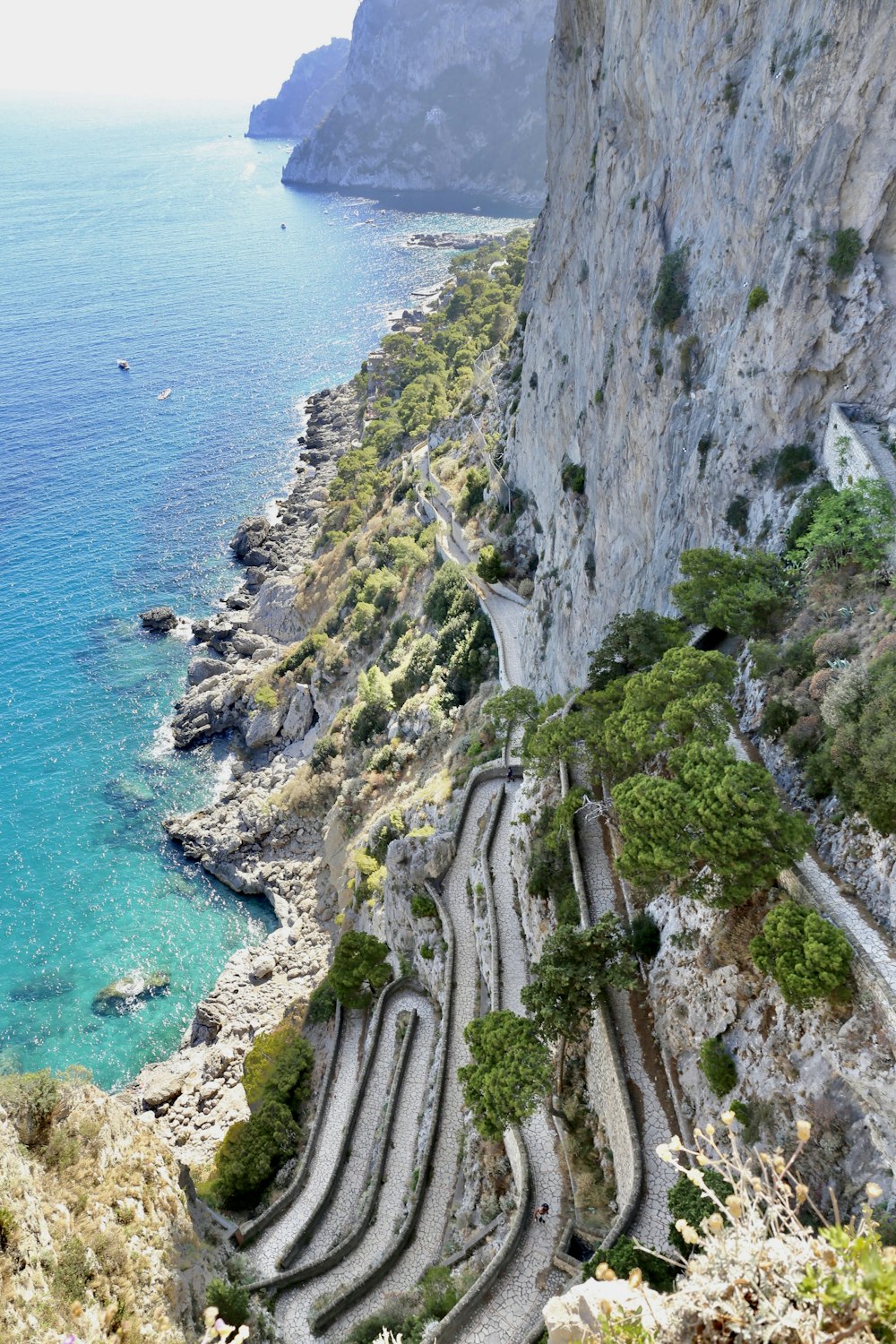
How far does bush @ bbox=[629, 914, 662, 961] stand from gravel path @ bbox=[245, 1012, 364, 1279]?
16.5 meters

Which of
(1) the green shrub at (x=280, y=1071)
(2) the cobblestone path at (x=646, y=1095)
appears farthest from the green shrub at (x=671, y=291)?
(1) the green shrub at (x=280, y=1071)

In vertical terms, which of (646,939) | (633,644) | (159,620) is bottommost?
(159,620)

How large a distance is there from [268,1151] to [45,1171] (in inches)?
529

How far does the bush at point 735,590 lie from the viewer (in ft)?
93.4

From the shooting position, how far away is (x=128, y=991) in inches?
2028

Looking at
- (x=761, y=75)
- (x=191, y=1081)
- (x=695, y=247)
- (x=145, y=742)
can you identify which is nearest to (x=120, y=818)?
(x=145, y=742)

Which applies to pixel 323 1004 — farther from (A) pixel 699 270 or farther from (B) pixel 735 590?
(A) pixel 699 270

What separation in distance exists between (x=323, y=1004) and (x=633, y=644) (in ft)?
76.4

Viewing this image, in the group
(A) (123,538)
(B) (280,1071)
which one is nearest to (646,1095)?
(B) (280,1071)

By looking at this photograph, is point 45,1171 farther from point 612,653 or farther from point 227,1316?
point 612,653

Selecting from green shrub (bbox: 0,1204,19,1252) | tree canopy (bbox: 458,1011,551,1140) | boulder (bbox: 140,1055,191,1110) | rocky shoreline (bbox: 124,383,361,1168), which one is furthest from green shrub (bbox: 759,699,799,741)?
boulder (bbox: 140,1055,191,1110)

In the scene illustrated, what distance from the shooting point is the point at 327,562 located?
86062 mm

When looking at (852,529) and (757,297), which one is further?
(757,297)

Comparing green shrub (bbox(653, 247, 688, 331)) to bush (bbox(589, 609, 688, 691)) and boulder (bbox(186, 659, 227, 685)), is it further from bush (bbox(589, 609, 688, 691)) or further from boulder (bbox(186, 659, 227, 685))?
boulder (bbox(186, 659, 227, 685))
